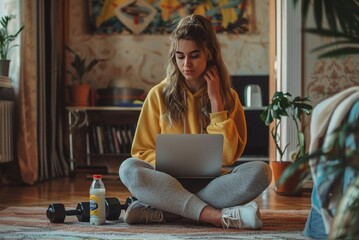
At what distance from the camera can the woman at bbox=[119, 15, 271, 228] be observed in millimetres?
2020

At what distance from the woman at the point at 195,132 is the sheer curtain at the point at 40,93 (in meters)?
1.85

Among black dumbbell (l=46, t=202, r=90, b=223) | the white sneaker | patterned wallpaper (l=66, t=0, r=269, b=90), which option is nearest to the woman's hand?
the white sneaker

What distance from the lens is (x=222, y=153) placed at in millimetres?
2068

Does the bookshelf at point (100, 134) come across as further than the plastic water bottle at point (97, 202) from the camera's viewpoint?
Yes

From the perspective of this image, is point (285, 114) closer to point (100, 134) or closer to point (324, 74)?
point (324, 74)

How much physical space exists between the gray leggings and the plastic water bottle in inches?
3.4

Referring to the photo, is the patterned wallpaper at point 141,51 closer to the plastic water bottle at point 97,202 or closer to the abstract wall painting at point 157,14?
the abstract wall painting at point 157,14

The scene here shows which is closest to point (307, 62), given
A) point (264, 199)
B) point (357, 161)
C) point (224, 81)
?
point (264, 199)

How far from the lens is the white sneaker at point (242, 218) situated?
1975mm

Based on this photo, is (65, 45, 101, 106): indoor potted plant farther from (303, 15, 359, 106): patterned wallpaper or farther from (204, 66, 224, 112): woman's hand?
(204, 66, 224, 112): woman's hand

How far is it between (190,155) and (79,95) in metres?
2.61

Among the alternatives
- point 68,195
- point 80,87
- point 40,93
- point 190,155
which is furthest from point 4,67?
point 190,155

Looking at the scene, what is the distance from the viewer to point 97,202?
2078 mm

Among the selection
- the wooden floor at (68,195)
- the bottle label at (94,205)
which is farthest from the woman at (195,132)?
the wooden floor at (68,195)
